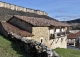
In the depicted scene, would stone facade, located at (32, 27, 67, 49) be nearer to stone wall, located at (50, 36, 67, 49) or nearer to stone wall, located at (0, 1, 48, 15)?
stone wall, located at (50, 36, 67, 49)

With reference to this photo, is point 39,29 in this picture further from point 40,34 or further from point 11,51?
point 11,51

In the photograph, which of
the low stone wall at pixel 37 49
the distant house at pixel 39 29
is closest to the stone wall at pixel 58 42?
the distant house at pixel 39 29

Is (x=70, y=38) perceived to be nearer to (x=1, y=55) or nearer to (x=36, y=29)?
(x=36, y=29)

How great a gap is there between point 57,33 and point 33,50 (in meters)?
18.9

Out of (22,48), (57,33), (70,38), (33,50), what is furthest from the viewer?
(70,38)

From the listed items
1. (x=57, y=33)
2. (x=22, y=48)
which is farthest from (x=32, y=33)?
(x=22, y=48)

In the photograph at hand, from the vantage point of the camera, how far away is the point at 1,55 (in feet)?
44.0

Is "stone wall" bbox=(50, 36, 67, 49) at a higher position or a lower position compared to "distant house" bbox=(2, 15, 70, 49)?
lower

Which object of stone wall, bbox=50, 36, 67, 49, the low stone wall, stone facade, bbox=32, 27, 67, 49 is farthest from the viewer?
stone wall, bbox=50, 36, 67, 49

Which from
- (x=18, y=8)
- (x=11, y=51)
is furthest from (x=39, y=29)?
(x=18, y=8)

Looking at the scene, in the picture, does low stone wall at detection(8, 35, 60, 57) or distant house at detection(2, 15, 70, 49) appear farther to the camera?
distant house at detection(2, 15, 70, 49)

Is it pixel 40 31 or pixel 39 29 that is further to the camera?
pixel 40 31

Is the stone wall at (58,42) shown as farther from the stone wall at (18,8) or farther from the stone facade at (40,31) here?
the stone wall at (18,8)

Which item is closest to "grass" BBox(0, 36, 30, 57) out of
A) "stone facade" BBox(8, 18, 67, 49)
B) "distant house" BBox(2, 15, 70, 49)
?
"distant house" BBox(2, 15, 70, 49)
